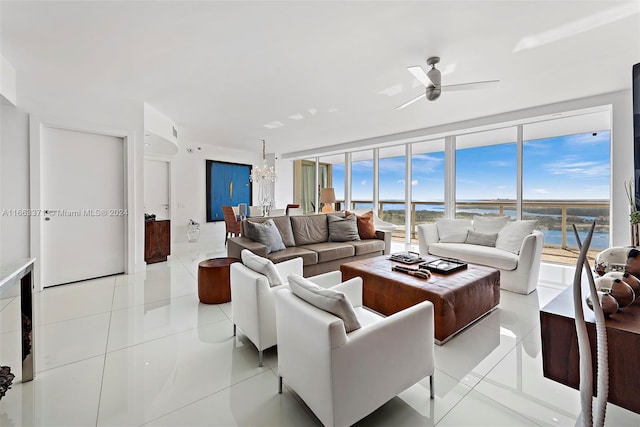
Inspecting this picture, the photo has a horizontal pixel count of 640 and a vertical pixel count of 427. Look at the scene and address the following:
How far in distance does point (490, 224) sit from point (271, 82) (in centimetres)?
386

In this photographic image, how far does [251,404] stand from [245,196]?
23.4ft

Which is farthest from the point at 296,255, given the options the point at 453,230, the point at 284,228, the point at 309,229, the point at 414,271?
the point at 453,230

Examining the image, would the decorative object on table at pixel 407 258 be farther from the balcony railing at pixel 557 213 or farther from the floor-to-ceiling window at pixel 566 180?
the floor-to-ceiling window at pixel 566 180

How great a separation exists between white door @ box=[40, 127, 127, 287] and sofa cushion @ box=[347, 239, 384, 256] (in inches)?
139

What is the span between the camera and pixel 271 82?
3520mm

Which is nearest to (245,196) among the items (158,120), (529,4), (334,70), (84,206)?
(158,120)

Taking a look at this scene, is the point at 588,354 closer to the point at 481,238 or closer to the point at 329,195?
the point at 481,238

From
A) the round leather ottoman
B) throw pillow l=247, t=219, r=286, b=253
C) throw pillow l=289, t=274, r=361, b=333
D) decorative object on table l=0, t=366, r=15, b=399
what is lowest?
decorative object on table l=0, t=366, r=15, b=399

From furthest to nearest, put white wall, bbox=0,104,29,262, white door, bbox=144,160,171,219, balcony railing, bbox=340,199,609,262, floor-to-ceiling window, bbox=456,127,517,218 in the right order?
white door, bbox=144,160,171,219 → floor-to-ceiling window, bbox=456,127,517,218 → balcony railing, bbox=340,199,609,262 → white wall, bbox=0,104,29,262

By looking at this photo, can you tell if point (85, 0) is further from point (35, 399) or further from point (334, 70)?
point (35, 399)

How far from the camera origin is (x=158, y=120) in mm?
4699

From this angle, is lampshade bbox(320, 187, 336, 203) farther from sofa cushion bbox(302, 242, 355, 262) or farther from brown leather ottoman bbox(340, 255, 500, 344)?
brown leather ottoman bbox(340, 255, 500, 344)

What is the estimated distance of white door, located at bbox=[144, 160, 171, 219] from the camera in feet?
20.9

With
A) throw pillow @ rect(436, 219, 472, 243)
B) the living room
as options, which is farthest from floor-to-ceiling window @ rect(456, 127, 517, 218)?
throw pillow @ rect(436, 219, 472, 243)
